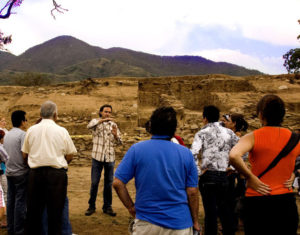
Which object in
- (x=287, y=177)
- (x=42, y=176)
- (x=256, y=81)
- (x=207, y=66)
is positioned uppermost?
(x=207, y=66)

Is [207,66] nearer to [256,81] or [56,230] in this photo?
[256,81]

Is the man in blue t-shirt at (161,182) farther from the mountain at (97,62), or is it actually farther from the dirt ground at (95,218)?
the mountain at (97,62)

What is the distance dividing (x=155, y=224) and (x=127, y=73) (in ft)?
147

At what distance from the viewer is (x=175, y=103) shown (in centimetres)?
1540

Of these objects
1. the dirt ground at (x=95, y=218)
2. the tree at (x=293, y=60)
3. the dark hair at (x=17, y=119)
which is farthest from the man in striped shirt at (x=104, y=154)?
the tree at (x=293, y=60)

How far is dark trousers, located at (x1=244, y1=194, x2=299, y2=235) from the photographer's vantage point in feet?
6.59

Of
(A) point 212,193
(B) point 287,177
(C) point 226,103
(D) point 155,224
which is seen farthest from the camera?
(C) point 226,103

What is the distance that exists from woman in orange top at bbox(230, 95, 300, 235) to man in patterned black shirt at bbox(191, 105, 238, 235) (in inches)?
52.9

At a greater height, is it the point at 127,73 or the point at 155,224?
the point at 127,73

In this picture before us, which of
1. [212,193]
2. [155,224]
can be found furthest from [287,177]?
[212,193]

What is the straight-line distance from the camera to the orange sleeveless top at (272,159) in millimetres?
2072

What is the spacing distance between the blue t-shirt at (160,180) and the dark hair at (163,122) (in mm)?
70

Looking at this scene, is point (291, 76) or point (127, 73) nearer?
point (291, 76)

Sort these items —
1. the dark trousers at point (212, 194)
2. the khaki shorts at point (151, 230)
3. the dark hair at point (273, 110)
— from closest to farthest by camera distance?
the khaki shorts at point (151, 230) → the dark hair at point (273, 110) → the dark trousers at point (212, 194)
